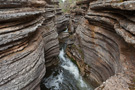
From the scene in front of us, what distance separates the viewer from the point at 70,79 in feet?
29.7

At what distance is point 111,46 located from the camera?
5.31 metres

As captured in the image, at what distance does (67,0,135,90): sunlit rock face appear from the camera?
3.35m

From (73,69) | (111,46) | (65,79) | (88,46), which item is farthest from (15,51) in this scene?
(73,69)

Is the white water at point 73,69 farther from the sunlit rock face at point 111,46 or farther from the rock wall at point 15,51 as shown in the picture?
the rock wall at point 15,51

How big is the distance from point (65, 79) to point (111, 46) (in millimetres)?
6018

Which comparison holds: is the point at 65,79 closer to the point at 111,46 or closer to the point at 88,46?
the point at 88,46

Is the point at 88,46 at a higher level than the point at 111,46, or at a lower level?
lower

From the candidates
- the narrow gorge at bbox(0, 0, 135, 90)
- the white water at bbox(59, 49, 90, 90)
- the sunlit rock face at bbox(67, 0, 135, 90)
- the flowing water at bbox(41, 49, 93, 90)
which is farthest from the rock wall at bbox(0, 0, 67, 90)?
the white water at bbox(59, 49, 90, 90)

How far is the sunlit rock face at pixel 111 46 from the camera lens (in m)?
3.35

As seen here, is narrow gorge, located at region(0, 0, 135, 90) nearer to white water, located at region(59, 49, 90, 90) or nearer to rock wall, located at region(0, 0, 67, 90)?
rock wall, located at region(0, 0, 67, 90)

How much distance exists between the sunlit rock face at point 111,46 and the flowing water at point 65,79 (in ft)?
3.02

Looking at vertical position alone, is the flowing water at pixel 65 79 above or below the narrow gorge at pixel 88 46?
below

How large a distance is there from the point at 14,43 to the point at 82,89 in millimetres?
7037

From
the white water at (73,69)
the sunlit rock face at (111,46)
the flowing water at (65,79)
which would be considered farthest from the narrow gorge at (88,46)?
the white water at (73,69)
